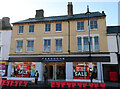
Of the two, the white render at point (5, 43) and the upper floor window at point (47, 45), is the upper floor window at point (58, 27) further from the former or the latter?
the white render at point (5, 43)

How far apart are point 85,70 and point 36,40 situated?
28.3ft

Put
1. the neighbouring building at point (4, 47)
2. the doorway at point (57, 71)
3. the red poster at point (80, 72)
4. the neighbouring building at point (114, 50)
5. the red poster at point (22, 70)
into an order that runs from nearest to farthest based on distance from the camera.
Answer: the neighbouring building at point (114, 50)
the red poster at point (80, 72)
the doorway at point (57, 71)
the red poster at point (22, 70)
the neighbouring building at point (4, 47)

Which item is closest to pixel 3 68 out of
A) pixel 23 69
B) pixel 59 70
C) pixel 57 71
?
pixel 23 69

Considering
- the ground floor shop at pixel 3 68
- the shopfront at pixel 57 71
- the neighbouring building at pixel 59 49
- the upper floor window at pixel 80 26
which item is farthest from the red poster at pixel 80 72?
the ground floor shop at pixel 3 68

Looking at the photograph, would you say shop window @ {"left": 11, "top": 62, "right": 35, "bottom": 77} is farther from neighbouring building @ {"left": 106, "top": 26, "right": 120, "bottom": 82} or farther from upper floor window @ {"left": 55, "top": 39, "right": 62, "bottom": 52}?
neighbouring building @ {"left": 106, "top": 26, "right": 120, "bottom": 82}

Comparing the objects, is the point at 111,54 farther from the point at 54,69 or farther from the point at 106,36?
the point at 54,69

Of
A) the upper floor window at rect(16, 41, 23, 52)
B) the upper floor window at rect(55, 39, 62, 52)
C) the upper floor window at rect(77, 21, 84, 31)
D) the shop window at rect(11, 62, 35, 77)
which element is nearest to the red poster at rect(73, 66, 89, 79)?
the upper floor window at rect(55, 39, 62, 52)

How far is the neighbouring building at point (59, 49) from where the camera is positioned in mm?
16594

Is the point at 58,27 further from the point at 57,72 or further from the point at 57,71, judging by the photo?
the point at 57,72

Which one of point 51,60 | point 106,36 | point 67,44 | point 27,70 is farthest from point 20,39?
point 106,36

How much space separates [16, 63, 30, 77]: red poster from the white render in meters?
2.72

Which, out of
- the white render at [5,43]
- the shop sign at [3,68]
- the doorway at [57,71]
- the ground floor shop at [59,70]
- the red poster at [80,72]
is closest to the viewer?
the ground floor shop at [59,70]

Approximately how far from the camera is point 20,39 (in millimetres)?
19062

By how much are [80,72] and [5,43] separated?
12.8 metres
